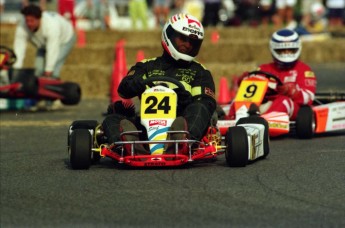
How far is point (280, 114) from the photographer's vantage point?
40.6ft

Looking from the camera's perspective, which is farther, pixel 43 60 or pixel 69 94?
pixel 43 60

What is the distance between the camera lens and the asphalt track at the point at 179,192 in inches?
290

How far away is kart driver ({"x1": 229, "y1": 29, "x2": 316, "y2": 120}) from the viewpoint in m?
12.9

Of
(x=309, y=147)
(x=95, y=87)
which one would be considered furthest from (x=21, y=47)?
(x=309, y=147)

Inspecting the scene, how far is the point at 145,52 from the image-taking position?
78.0 feet

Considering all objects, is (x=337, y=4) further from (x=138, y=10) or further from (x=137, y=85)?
(x=137, y=85)

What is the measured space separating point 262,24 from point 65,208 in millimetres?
30754

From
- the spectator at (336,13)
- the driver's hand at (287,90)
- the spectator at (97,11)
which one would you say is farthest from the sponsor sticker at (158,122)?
the spectator at (336,13)

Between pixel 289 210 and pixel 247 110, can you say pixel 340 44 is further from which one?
pixel 289 210

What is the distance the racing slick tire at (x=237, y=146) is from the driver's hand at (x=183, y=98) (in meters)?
0.66

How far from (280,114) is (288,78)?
1.24 m

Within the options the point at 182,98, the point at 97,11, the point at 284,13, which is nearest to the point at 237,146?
the point at 182,98

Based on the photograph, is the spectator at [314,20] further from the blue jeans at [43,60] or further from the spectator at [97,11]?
the blue jeans at [43,60]

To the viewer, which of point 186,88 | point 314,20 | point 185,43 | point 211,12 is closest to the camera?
point 186,88
